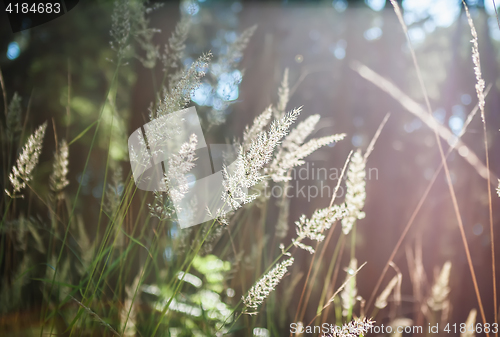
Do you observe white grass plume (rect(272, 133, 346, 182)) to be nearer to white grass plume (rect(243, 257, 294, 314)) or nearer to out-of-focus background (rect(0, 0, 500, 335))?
white grass plume (rect(243, 257, 294, 314))

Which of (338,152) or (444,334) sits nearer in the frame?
(444,334)

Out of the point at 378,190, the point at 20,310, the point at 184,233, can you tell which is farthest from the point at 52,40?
the point at 378,190

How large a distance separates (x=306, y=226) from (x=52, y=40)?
3.05 meters

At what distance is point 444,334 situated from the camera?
1.27m

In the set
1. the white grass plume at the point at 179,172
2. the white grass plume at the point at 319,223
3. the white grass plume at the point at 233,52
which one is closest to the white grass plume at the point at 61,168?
the white grass plume at the point at 179,172

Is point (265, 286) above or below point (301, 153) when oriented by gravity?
below

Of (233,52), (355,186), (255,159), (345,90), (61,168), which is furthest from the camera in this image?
(345,90)

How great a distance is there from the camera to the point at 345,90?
2707mm

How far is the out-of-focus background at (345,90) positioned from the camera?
2.05 m

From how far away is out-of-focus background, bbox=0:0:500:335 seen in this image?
2.05m

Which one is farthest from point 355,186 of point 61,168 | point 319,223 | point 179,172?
point 61,168

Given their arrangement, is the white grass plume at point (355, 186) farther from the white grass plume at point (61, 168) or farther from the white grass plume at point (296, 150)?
Answer: the white grass plume at point (61, 168)

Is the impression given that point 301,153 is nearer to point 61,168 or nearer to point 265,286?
point 265,286

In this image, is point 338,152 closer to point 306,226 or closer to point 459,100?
point 459,100
